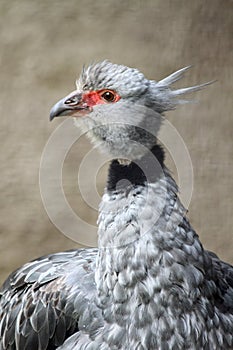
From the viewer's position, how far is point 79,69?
3.73 meters

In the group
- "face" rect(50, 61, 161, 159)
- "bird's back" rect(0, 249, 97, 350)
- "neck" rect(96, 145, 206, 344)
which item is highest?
"face" rect(50, 61, 161, 159)

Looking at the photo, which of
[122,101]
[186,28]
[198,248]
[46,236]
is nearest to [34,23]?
[186,28]

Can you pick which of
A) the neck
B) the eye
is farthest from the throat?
the eye

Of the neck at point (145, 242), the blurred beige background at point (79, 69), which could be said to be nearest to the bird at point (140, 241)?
the neck at point (145, 242)

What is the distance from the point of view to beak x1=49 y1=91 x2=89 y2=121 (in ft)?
7.43

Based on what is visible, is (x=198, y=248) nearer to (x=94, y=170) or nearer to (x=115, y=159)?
(x=115, y=159)

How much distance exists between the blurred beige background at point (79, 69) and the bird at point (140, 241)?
4.44 ft

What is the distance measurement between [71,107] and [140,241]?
48cm

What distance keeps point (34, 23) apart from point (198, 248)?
1.88 m

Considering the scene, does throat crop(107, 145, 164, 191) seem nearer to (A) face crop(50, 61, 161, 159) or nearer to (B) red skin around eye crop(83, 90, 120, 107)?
(A) face crop(50, 61, 161, 159)

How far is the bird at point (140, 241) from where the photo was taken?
2.18 meters

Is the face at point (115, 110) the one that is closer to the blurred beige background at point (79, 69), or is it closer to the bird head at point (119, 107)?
the bird head at point (119, 107)

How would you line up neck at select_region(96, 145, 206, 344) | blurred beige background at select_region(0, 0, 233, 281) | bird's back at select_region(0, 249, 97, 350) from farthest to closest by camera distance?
blurred beige background at select_region(0, 0, 233, 281), bird's back at select_region(0, 249, 97, 350), neck at select_region(96, 145, 206, 344)

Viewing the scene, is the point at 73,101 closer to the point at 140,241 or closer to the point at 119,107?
the point at 119,107
